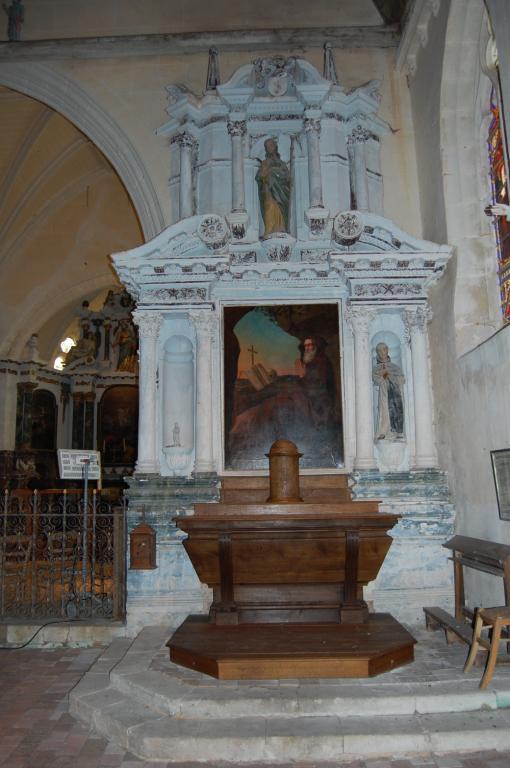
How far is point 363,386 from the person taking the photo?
22.3 feet

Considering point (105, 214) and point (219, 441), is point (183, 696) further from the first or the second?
point (105, 214)

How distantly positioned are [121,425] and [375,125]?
10.8m

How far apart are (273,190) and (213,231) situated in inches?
35.7

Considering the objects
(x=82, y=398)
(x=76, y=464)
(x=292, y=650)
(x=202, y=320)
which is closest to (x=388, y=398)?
(x=202, y=320)

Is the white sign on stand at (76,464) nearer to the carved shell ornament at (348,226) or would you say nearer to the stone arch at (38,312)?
the carved shell ornament at (348,226)

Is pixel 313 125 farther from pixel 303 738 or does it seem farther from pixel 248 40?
pixel 303 738

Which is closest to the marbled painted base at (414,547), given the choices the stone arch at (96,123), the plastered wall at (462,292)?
the plastered wall at (462,292)

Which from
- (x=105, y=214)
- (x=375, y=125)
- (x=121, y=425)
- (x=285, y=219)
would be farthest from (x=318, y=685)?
(x=121, y=425)

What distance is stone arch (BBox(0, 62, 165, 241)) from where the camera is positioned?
812 centimetres

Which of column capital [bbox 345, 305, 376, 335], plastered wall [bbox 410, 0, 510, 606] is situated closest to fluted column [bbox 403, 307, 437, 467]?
plastered wall [bbox 410, 0, 510, 606]

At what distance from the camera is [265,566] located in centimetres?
539

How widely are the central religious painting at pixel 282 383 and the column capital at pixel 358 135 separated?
82.3 inches

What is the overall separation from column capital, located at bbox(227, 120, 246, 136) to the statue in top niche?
304 millimetres

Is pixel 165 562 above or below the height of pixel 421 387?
below
